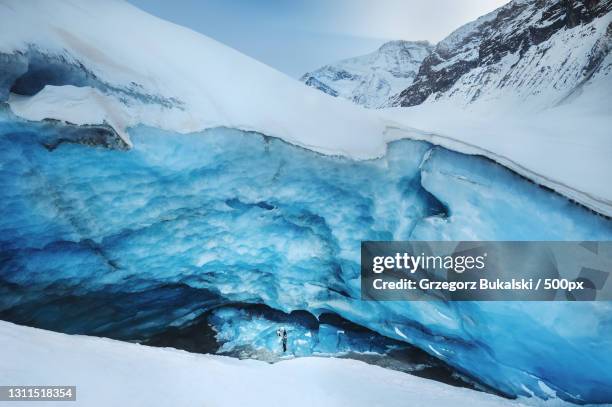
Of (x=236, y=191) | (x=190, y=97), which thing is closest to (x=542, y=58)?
(x=236, y=191)

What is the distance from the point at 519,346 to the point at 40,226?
6328mm

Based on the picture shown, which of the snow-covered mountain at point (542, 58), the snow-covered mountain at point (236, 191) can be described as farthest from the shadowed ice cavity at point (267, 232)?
the snow-covered mountain at point (542, 58)

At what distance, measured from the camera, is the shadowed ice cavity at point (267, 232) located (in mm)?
4004

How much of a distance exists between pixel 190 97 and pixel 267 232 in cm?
241

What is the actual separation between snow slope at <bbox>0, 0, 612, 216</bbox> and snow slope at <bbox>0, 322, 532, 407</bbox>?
2414mm

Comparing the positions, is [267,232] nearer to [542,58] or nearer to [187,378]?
[187,378]

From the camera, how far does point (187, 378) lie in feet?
9.05

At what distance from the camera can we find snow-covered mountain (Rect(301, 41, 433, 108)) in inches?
1592

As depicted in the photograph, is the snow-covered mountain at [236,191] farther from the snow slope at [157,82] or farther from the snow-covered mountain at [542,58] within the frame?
the snow-covered mountain at [542,58]

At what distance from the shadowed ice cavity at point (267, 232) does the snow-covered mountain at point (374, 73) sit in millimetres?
34184

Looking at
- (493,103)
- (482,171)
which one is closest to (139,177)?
(482,171)

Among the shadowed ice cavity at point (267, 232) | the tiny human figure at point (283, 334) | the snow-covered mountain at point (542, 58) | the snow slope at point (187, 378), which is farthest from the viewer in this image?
the snow-covered mountain at point (542, 58)

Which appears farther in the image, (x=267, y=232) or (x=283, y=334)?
(x=283, y=334)

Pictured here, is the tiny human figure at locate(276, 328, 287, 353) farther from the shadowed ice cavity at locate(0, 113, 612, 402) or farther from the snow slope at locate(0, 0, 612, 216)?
the snow slope at locate(0, 0, 612, 216)
